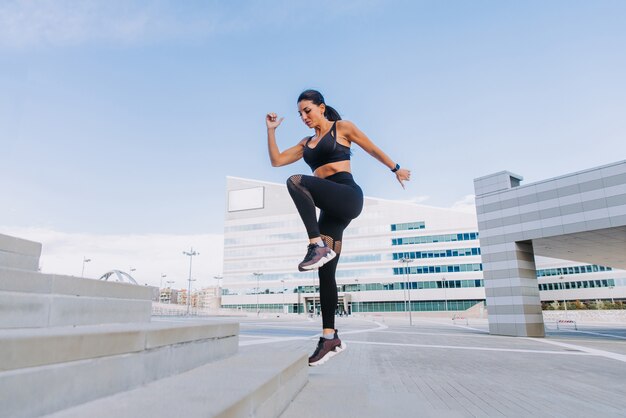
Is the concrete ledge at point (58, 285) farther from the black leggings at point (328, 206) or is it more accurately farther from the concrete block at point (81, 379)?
the black leggings at point (328, 206)

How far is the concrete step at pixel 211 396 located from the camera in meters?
1.33

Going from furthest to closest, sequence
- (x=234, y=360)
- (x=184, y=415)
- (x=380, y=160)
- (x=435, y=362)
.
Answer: (x=435, y=362) → (x=380, y=160) → (x=234, y=360) → (x=184, y=415)

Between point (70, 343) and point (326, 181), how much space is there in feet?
6.44

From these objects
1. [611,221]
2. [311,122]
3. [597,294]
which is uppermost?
[611,221]

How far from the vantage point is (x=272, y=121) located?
10.8 feet

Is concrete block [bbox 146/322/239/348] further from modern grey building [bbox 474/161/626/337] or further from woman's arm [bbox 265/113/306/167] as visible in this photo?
modern grey building [bbox 474/161/626/337]

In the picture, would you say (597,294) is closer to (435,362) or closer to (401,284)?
(401,284)

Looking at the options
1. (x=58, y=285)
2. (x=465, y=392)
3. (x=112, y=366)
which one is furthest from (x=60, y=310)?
(x=465, y=392)

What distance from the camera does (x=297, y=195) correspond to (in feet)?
9.29

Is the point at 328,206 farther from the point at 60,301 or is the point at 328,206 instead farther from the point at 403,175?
the point at 60,301

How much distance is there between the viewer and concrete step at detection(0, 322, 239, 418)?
1125 mm

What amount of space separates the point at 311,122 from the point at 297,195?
813 millimetres

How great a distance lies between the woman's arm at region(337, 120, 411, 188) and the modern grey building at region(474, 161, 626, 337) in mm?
15921

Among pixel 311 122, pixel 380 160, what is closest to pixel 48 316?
pixel 311 122
